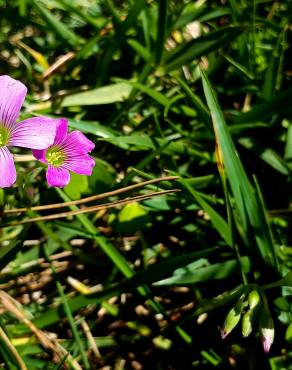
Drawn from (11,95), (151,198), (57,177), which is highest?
(11,95)

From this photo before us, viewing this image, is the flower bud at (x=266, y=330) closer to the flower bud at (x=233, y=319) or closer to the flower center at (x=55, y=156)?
the flower bud at (x=233, y=319)

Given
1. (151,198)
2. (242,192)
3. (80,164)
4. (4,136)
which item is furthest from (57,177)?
(242,192)

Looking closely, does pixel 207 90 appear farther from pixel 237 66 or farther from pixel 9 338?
pixel 9 338

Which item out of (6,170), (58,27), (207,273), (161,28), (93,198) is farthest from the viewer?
(58,27)

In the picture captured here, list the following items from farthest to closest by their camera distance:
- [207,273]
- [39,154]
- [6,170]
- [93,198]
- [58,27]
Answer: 1. [58,27]
2. [207,273]
3. [93,198]
4. [39,154]
5. [6,170]

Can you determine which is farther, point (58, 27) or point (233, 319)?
point (58, 27)

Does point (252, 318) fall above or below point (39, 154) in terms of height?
below

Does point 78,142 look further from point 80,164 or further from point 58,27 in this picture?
point 58,27
